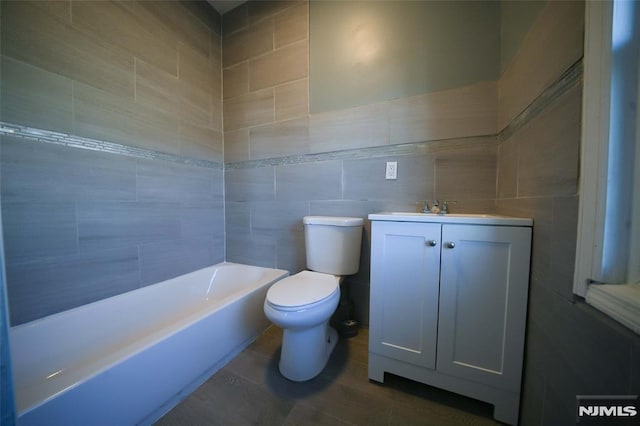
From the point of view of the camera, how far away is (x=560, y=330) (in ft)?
2.04

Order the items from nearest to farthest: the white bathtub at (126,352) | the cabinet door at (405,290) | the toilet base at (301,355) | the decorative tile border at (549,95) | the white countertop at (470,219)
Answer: the decorative tile border at (549,95) < the white bathtub at (126,352) < the white countertop at (470,219) < the cabinet door at (405,290) < the toilet base at (301,355)

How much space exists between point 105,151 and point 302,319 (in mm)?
1461

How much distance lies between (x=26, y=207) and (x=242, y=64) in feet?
5.45

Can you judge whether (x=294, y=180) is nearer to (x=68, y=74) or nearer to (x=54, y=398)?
(x=68, y=74)

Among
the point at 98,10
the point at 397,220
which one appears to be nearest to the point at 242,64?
the point at 98,10

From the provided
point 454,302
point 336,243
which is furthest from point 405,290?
point 336,243

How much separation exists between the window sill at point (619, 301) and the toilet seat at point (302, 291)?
2.84 feet

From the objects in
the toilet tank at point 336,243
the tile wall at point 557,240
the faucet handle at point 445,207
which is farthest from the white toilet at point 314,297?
the tile wall at point 557,240

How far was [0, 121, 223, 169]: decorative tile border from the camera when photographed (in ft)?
3.14

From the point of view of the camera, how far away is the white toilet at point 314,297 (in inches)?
39.6

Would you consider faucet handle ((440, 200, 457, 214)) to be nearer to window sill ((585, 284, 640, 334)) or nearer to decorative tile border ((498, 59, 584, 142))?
decorative tile border ((498, 59, 584, 142))

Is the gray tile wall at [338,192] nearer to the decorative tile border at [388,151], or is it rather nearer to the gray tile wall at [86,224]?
the decorative tile border at [388,151]

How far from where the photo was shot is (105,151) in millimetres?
1232

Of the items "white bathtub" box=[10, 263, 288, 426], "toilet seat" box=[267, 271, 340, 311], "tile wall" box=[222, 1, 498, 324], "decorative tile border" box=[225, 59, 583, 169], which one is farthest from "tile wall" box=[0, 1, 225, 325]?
"toilet seat" box=[267, 271, 340, 311]
